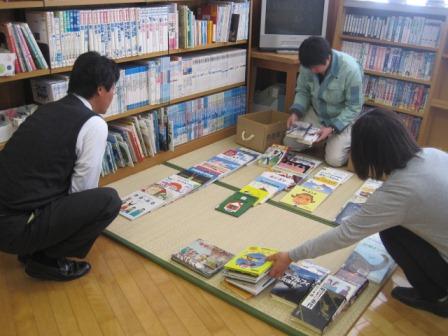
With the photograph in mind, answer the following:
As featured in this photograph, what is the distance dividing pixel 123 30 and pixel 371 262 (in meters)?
1.90

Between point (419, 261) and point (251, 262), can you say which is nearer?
point (419, 261)

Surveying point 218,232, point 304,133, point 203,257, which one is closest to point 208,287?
point 203,257

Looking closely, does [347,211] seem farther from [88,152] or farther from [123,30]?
[123,30]

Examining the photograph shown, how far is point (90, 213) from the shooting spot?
1.81m

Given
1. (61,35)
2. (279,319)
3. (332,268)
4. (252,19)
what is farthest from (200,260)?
(252,19)

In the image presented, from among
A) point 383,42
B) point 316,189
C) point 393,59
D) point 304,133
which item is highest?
point 383,42

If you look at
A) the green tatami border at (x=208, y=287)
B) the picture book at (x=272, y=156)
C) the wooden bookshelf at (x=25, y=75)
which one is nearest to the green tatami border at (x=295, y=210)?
the picture book at (x=272, y=156)

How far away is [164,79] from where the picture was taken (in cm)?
299

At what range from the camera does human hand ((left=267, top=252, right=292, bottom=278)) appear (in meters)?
1.73

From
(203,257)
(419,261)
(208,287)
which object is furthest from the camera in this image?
(203,257)

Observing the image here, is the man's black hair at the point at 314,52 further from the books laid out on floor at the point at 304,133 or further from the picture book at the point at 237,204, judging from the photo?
the picture book at the point at 237,204

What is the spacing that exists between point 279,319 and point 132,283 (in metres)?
0.67

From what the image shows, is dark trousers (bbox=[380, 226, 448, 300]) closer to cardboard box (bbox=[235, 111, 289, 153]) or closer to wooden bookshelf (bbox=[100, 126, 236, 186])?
cardboard box (bbox=[235, 111, 289, 153])

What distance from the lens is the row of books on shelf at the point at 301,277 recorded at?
1.72m
